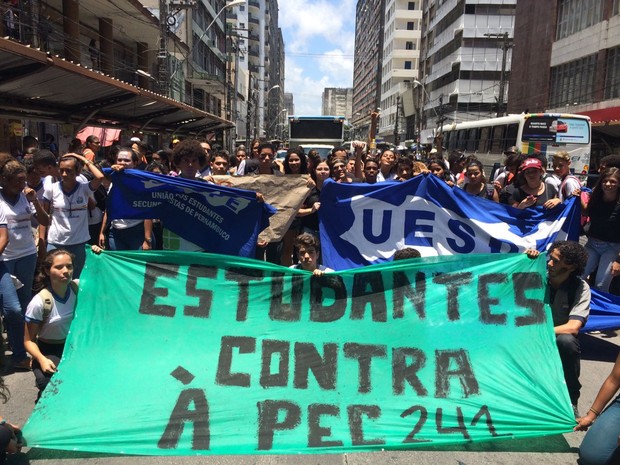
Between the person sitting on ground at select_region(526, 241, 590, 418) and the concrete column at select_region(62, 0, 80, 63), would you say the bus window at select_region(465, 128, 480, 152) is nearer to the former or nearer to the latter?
the concrete column at select_region(62, 0, 80, 63)

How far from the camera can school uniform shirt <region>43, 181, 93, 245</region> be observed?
5012mm

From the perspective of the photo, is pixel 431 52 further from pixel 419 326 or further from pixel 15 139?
pixel 419 326

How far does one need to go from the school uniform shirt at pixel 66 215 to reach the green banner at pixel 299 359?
1303 millimetres

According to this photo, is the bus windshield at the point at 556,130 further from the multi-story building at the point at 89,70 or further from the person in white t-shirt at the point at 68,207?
the person in white t-shirt at the point at 68,207

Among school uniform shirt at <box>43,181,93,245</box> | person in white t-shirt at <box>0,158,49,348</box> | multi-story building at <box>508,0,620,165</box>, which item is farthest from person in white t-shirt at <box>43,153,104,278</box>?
multi-story building at <box>508,0,620,165</box>

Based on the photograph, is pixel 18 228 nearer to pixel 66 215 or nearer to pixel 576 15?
pixel 66 215

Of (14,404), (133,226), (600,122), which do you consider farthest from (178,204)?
(600,122)

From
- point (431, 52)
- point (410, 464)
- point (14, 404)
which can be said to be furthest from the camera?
point (431, 52)

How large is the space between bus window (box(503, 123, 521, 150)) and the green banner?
57.0ft

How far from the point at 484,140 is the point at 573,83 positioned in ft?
36.1

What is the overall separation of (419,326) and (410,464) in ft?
3.08

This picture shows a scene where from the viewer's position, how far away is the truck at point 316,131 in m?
21.3

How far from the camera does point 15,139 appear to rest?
1407 cm

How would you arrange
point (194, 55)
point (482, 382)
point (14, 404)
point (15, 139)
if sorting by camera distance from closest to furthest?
1. point (482, 382)
2. point (14, 404)
3. point (15, 139)
4. point (194, 55)
